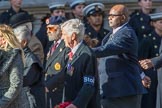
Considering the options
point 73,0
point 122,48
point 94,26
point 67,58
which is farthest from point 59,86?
point 73,0

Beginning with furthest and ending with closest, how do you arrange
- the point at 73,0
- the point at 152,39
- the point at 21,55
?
the point at 73,0 < the point at 152,39 < the point at 21,55

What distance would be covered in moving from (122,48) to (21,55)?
165cm

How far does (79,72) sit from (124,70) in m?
1.01

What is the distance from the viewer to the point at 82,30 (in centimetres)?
769

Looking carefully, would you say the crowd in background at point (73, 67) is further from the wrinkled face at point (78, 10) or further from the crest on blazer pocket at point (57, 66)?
the wrinkled face at point (78, 10)

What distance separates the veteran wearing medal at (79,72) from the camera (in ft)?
24.3

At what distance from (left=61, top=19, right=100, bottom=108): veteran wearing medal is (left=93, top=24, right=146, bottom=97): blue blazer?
2.32 feet

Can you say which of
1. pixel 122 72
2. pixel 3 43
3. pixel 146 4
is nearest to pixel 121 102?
pixel 122 72

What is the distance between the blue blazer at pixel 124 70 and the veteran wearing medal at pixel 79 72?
0.71 m

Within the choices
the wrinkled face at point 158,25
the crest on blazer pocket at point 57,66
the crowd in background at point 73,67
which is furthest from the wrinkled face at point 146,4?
the crest on blazer pocket at point 57,66

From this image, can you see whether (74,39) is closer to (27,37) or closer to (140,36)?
(27,37)

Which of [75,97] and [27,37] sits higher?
[27,37]

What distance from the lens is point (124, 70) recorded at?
8.43 m

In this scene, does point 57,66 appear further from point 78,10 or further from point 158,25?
point 78,10
